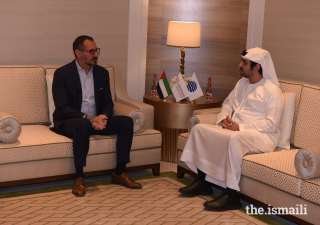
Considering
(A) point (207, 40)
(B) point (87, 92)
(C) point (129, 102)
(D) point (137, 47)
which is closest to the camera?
(B) point (87, 92)

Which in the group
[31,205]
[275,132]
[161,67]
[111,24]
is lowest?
[31,205]

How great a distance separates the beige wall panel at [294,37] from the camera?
400 centimetres

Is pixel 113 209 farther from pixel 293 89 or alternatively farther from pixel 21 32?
pixel 21 32

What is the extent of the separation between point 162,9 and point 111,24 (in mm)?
693

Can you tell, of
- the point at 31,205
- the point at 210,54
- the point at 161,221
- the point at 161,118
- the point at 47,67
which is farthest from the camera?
the point at 210,54

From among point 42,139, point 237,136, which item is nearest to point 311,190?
point 237,136

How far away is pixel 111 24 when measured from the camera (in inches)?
189

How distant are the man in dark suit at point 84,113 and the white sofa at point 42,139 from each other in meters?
0.10

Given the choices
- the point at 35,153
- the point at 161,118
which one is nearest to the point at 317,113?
the point at 161,118

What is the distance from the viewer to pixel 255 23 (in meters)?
4.64

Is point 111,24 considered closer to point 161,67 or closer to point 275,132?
point 161,67

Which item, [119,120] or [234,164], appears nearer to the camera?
[234,164]

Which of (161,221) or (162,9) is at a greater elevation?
(162,9)

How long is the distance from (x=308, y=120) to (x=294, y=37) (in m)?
1.13
